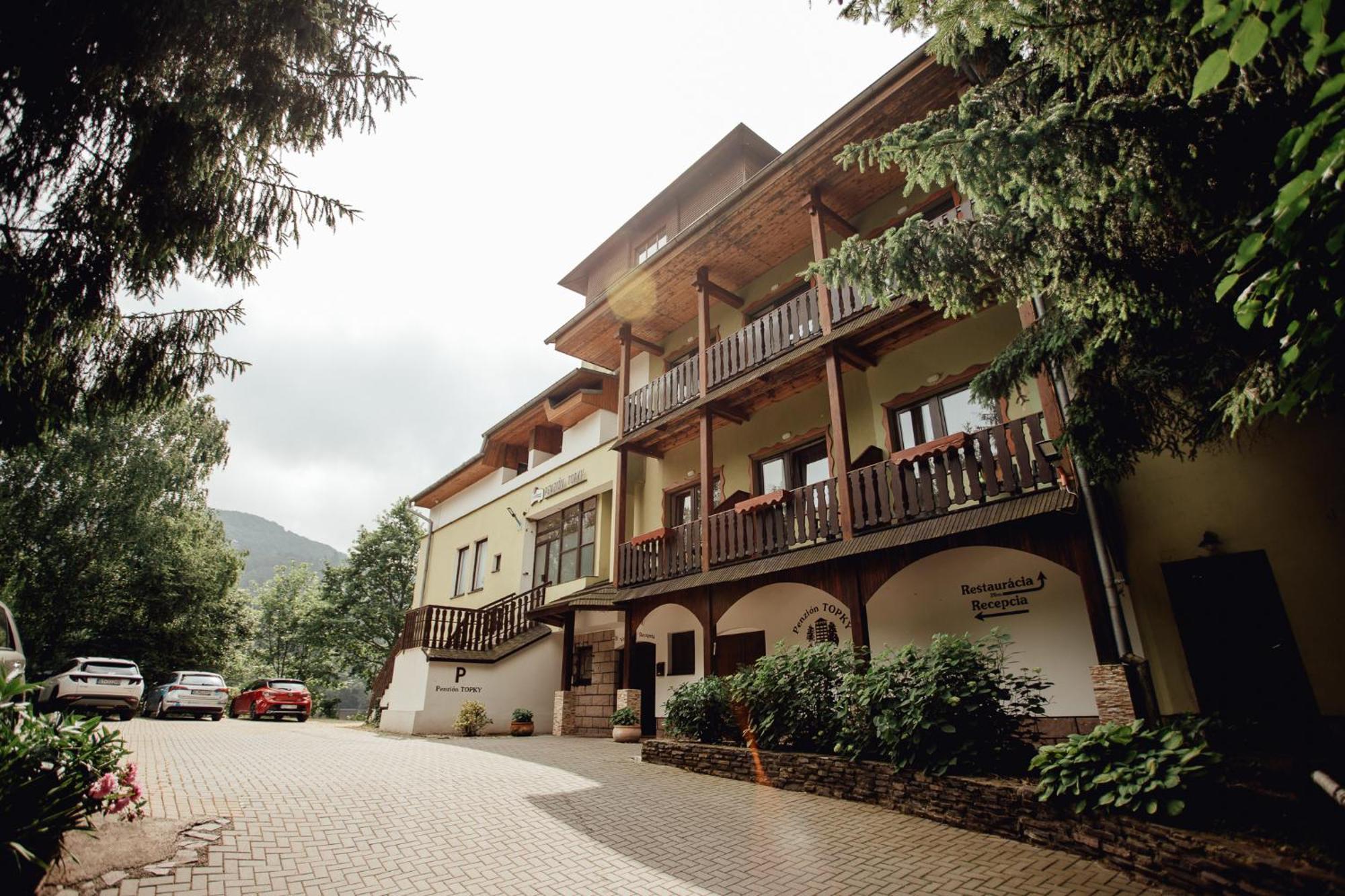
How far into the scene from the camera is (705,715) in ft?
31.8

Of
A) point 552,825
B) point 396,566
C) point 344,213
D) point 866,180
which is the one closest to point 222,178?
point 344,213

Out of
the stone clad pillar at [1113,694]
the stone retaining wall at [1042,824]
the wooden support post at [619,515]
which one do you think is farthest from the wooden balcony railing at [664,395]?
the stone clad pillar at [1113,694]

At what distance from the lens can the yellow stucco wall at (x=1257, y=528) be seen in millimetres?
7027

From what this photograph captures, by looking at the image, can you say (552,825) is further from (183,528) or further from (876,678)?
(183,528)

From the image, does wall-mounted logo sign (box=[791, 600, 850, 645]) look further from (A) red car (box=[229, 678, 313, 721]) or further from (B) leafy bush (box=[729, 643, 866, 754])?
(A) red car (box=[229, 678, 313, 721])

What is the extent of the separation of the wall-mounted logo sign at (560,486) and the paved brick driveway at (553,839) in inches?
408

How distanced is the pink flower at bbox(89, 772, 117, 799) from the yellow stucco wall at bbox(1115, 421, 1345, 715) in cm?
1029

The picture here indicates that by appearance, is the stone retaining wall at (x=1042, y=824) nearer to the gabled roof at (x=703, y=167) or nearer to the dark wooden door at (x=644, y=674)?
the dark wooden door at (x=644, y=674)

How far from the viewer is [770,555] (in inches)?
454

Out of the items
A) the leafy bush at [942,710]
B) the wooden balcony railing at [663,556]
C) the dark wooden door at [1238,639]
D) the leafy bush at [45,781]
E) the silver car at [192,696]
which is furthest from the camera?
the silver car at [192,696]

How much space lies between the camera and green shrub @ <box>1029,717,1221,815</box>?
478cm

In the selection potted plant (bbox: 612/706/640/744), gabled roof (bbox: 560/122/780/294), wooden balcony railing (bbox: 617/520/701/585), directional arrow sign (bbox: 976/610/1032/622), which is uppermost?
gabled roof (bbox: 560/122/780/294)

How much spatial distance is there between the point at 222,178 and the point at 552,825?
692 cm

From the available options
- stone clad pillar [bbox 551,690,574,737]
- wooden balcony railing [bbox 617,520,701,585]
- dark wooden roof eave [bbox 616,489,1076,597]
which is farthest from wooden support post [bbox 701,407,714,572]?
stone clad pillar [bbox 551,690,574,737]
